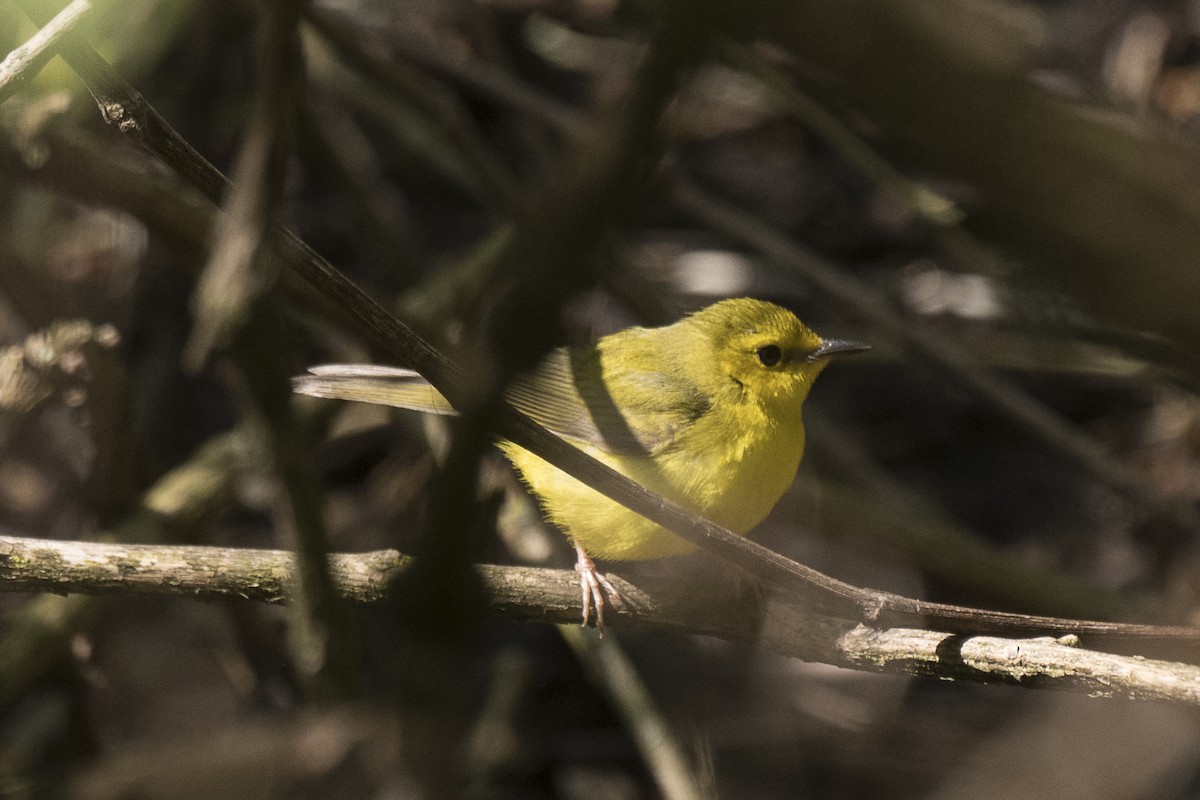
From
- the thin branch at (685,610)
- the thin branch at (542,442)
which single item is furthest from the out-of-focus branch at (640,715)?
the thin branch at (542,442)

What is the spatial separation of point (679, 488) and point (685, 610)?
2.26 ft

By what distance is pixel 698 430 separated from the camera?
4.00m

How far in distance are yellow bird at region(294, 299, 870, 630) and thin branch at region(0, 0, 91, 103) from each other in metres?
1.78

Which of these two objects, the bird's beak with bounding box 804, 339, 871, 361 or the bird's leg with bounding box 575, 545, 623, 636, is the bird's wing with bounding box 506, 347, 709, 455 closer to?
the bird's beak with bounding box 804, 339, 871, 361

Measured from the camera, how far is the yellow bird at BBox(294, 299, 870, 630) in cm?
376

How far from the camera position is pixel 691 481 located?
381cm

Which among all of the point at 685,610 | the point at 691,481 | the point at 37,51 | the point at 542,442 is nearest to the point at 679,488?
the point at 691,481

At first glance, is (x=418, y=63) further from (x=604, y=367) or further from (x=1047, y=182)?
(x=1047, y=182)

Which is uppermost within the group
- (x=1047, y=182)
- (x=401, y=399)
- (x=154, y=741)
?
(x=1047, y=182)

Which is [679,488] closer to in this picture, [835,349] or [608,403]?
[608,403]

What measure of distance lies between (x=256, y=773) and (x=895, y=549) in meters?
2.50

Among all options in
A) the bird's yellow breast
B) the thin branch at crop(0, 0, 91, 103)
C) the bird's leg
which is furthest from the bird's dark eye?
the thin branch at crop(0, 0, 91, 103)

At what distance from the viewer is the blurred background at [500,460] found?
12.3 feet

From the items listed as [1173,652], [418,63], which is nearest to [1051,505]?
[1173,652]
